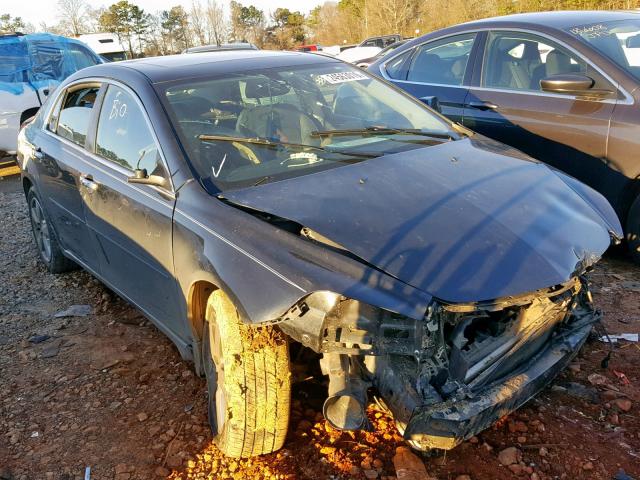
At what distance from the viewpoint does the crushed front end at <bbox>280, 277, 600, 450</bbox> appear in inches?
83.8

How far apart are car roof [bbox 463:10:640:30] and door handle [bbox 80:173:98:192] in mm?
3417

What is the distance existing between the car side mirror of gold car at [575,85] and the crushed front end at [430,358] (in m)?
2.14

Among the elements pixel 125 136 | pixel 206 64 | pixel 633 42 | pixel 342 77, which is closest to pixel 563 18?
pixel 633 42

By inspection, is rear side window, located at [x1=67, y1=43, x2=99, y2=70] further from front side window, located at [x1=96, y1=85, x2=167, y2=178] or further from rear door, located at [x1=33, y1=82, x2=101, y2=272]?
front side window, located at [x1=96, y1=85, x2=167, y2=178]

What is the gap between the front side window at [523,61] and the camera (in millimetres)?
4457

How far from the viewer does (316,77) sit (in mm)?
3619

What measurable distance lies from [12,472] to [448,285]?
2.10 meters

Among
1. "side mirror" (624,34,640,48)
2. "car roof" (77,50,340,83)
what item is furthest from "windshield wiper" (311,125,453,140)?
"side mirror" (624,34,640,48)

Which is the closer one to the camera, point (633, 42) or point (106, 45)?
point (633, 42)

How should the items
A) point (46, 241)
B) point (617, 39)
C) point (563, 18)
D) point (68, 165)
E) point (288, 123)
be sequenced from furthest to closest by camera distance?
point (46, 241)
point (563, 18)
point (617, 39)
point (68, 165)
point (288, 123)

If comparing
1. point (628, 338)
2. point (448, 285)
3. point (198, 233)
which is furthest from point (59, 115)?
point (628, 338)

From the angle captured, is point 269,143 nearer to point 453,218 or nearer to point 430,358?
point 453,218

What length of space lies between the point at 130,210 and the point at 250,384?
4.10 ft

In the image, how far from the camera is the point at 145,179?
2.91 m
